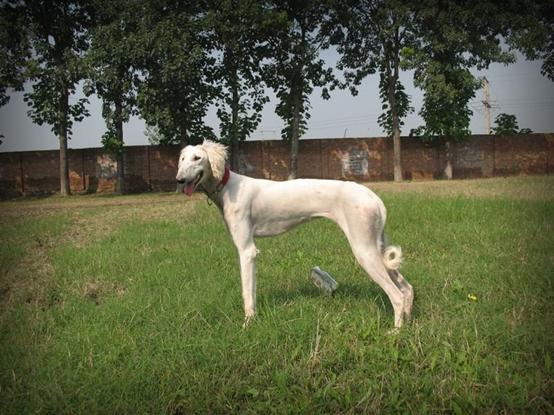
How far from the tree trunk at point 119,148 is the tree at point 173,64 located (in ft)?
5.25

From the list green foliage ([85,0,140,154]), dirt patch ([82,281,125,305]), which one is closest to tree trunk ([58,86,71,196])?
green foliage ([85,0,140,154])

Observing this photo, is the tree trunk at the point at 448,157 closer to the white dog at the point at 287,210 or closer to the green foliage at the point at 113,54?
the green foliage at the point at 113,54

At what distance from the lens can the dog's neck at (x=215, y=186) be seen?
428 centimetres

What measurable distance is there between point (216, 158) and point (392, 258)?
175 cm

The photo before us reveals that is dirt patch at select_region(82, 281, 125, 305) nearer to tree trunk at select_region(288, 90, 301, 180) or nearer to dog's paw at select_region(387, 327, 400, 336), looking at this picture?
dog's paw at select_region(387, 327, 400, 336)

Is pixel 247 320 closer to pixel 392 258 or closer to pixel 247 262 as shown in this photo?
pixel 247 262

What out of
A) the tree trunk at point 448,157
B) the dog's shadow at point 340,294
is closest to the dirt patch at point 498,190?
the dog's shadow at point 340,294

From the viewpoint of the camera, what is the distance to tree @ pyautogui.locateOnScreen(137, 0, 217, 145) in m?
21.7

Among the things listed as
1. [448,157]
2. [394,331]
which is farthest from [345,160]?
[394,331]

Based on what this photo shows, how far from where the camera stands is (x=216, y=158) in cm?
415

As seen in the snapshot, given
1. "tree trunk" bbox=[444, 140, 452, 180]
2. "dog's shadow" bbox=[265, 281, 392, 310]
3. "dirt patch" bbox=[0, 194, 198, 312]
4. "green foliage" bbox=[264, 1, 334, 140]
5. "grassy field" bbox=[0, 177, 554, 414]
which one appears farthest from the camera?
"tree trunk" bbox=[444, 140, 452, 180]

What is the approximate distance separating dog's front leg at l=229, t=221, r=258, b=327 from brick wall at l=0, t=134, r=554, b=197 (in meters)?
24.6

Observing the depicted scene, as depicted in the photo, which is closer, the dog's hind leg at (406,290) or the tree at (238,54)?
the dog's hind leg at (406,290)

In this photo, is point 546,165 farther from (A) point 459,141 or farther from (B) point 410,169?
(B) point 410,169
